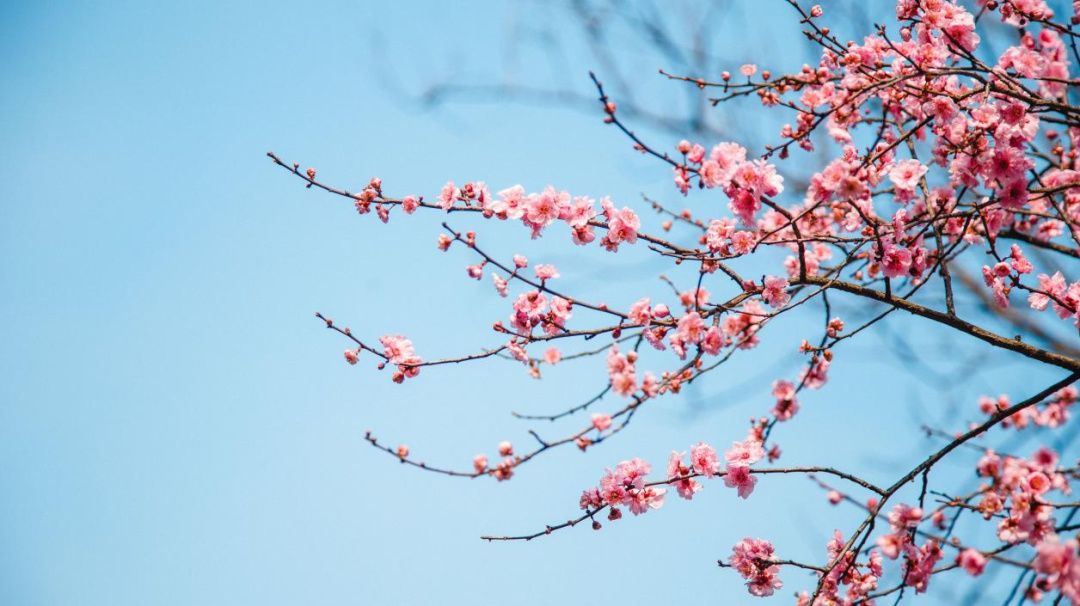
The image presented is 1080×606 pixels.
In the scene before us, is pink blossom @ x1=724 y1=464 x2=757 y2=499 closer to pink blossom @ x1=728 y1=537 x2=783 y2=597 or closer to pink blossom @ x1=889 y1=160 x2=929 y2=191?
pink blossom @ x1=728 y1=537 x2=783 y2=597

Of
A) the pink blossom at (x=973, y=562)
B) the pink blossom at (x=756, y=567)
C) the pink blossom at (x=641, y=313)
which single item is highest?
the pink blossom at (x=641, y=313)

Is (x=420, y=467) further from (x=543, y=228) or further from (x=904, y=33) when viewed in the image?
(x=904, y=33)

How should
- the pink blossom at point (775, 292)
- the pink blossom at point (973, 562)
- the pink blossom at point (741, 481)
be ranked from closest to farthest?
1. the pink blossom at point (973, 562)
2. the pink blossom at point (775, 292)
3. the pink blossom at point (741, 481)

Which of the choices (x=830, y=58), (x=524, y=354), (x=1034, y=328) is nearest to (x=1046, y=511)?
(x=524, y=354)

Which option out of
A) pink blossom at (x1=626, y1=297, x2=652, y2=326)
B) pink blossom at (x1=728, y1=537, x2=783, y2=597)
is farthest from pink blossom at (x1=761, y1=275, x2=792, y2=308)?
pink blossom at (x1=728, y1=537, x2=783, y2=597)

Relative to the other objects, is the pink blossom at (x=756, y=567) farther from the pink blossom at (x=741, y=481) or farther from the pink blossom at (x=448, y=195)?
the pink blossom at (x=448, y=195)

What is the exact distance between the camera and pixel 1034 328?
5.43 metres

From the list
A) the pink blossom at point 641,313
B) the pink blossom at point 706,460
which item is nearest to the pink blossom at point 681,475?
the pink blossom at point 706,460

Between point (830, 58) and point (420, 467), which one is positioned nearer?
point (420, 467)

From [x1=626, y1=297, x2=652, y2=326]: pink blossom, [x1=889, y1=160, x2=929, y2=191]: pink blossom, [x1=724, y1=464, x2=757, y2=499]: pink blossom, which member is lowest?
[x1=724, y1=464, x2=757, y2=499]: pink blossom

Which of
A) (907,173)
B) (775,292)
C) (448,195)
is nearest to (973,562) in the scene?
(775,292)

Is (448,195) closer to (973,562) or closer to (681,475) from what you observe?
(681,475)

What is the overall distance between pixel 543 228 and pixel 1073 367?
226 cm

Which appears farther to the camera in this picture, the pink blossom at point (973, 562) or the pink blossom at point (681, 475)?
the pink blossom at point (681, 475)
